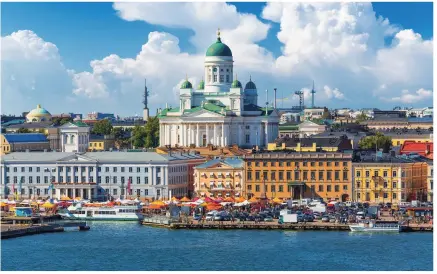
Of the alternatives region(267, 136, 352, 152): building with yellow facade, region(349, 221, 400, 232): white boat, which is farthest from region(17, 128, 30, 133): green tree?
region(349, 221, 400, 232): white boat

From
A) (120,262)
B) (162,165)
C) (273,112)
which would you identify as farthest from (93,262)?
(273,112)

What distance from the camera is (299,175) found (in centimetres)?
6047

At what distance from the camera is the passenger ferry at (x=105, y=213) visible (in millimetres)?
55594

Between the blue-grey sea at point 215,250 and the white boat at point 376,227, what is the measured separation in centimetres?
73

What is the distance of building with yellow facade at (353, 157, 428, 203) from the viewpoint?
5900 centimetres

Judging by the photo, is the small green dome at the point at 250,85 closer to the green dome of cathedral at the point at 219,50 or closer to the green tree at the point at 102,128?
the green dome of cathedral at the point at 219,50

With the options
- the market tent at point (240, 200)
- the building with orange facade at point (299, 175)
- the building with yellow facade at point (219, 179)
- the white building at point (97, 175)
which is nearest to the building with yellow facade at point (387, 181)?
the building with orange facade at point (299, 175)

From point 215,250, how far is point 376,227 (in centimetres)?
723

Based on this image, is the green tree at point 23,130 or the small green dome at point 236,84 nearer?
the small green dome at point 236,84

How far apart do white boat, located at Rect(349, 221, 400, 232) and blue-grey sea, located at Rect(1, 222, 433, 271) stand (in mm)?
732

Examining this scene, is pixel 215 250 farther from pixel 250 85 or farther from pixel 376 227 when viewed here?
pixel 250 85

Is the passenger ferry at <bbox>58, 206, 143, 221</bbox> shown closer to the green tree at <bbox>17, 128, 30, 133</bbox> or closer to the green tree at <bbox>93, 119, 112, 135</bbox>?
the green tree at <bbox>17, 128, 30, 133</bbox>

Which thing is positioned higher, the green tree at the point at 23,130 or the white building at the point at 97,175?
the green tree at the point at 23,130

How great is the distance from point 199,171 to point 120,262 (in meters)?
20.4
